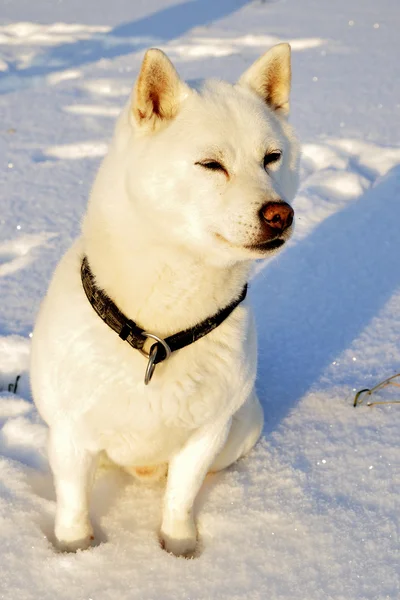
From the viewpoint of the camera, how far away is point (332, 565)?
81.4 inches

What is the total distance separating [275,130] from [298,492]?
1122mm

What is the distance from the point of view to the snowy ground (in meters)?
2.07

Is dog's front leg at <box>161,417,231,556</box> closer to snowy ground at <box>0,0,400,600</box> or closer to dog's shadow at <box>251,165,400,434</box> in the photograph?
snowy ground at <box>0,0,400,600</box>

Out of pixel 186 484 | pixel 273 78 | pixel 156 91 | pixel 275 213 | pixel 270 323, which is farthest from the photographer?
pixel 270 323

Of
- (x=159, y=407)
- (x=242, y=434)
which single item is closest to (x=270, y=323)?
(x=242, y=434)

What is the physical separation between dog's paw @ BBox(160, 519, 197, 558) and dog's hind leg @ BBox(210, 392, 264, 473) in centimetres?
25

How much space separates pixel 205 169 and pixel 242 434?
39.1 inches

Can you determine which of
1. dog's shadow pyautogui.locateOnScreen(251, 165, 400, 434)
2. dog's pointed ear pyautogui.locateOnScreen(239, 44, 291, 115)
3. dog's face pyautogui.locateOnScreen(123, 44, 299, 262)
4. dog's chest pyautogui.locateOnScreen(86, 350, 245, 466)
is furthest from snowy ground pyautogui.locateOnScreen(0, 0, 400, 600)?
dog's pointed ear pyautogui.locateOnScreen(239, 44, 291, 115)

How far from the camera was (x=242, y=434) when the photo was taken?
2.40m

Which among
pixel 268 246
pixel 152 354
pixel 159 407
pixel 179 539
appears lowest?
pixel 179 539

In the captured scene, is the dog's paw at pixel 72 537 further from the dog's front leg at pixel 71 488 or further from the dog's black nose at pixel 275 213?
the dog's black nose at pixel 275 213

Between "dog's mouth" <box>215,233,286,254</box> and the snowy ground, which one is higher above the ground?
"dog's mouth" <box>215,233,286,254</box>

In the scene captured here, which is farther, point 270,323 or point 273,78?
point 270,323

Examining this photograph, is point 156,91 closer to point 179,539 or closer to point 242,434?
point 242,434
